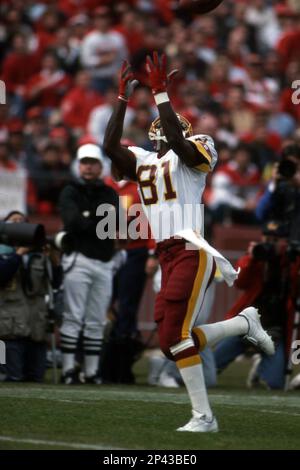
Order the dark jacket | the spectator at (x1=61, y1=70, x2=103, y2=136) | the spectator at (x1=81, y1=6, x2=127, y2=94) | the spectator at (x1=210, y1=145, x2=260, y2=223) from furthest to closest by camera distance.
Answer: the spectator at (x1=81, y1=6, x2=127, y2=94) → the spectator at (x1=61, y1=70, x2=103, y2=136) → the spectator at (x1=210, y1=145, x2=260, y2=223) → the dark jacket

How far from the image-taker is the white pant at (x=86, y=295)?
10.4 metres

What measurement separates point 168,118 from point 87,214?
11.1 ft

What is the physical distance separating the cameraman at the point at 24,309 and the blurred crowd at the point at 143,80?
3916mm

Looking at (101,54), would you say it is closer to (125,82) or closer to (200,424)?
(125,82)

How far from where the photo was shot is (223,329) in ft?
23.9

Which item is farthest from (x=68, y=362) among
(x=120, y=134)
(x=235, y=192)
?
(x=235, y=192)

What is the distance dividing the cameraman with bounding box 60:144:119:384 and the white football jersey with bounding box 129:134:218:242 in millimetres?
2978

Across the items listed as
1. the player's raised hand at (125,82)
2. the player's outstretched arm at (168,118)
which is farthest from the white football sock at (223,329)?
the player's raised hand at (125,82)

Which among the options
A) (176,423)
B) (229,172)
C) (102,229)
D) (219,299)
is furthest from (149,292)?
(176,423)

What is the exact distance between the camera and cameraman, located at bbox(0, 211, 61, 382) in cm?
999

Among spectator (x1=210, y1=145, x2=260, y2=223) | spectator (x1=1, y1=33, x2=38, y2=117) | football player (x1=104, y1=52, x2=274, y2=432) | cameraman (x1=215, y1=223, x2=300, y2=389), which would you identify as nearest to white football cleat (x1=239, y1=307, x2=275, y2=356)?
football player (x1=104, y1=52, x2=274, y2=432)

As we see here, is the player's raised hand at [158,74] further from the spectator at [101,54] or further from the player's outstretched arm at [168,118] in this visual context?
the spectator at [101,54]

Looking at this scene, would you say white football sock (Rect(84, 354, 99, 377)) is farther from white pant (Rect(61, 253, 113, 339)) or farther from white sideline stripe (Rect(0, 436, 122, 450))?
white sideline stripe (Rect(0, 436, 122, 450))

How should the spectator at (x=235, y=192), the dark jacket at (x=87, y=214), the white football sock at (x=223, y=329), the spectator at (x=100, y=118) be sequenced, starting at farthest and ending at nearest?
the spectator at (x=100, y=118) → the spectator at (x=235, y=192) → the dark jacket at (x=87, y=214) → the white football sock at (x=223, y=329)
